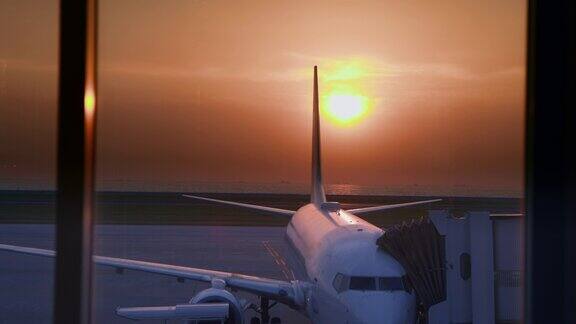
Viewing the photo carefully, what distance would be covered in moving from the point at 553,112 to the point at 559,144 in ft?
0.48

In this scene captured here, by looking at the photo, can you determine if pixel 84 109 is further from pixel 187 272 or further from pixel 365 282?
pixel 187 272

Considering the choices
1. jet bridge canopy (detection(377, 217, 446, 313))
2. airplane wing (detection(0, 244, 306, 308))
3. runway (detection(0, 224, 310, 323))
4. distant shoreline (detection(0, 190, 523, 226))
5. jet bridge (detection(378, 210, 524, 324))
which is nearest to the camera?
jet bridge (detection(378, 210, 524, 324))

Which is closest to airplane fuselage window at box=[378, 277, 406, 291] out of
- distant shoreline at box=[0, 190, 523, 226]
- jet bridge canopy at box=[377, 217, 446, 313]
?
jet bridge canopy at box=[377, 217, 446, 313]

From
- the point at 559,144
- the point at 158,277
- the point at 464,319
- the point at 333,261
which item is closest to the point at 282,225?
the point at 158,277

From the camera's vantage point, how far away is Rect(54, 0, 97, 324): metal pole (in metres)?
2.70

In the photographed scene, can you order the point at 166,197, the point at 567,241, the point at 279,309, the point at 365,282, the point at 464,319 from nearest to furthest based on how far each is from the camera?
the point at 567,241 → the point at 464,319 → the point at 365,282 → the point at 279,309 → the point at 166,197

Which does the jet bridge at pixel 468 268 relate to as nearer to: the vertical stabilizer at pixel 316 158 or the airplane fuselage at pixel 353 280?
the airplane fuselage at pixel 353 280

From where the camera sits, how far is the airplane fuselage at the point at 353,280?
8.03 meters

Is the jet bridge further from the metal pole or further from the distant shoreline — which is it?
the distant shoreline

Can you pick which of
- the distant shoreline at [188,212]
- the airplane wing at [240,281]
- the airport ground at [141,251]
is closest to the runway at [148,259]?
the airport ground at [141,251]

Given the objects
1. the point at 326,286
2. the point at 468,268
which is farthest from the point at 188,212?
the point at 468,268

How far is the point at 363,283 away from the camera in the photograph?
845 centimetres

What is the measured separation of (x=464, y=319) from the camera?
6617mm

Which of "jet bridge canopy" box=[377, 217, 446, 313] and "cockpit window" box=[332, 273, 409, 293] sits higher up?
"jet bridge canopy" box=[377, 217, 446, 313]
